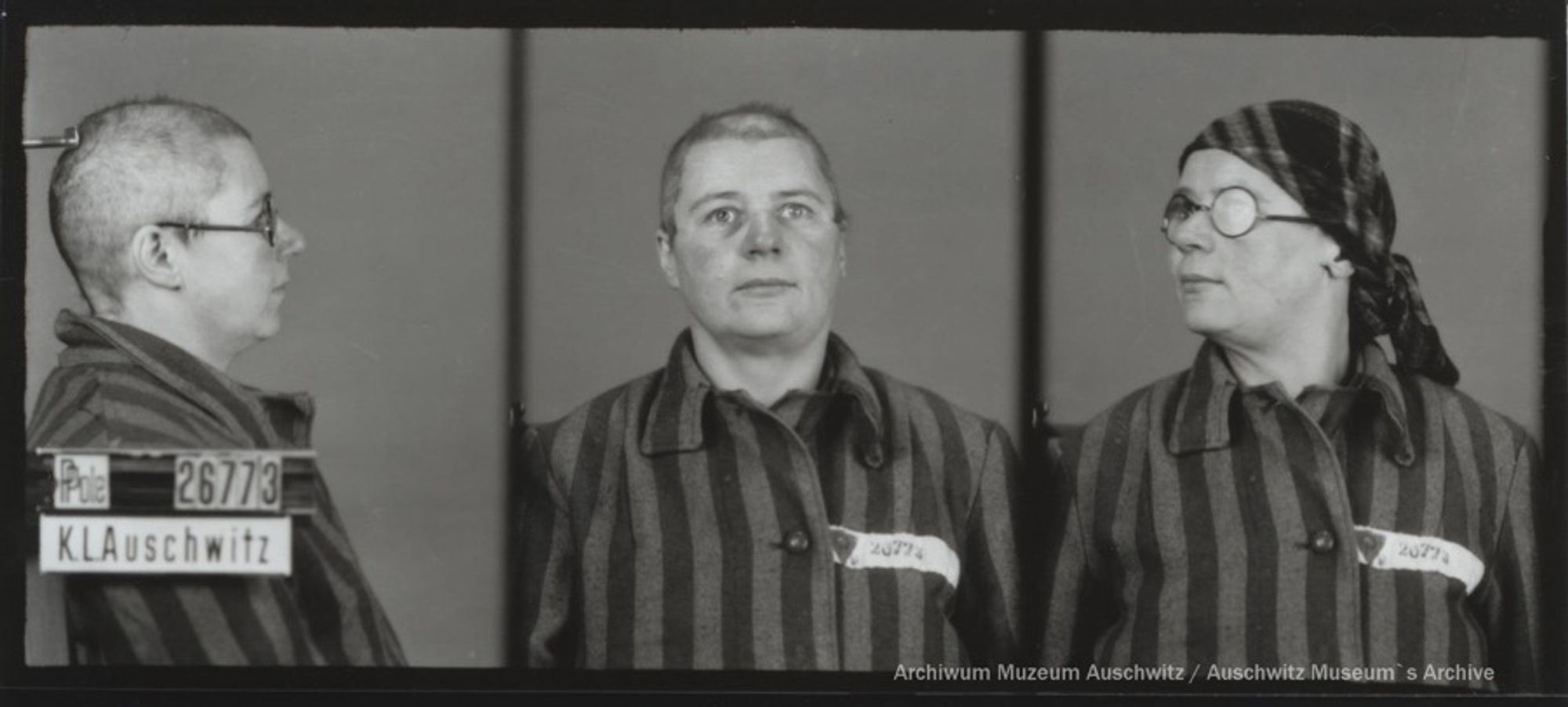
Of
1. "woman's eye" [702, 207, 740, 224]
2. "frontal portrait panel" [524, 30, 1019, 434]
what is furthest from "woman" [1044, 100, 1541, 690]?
"woman's eye" [702, 207, 740, 224]

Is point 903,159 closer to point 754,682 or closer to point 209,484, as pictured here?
point 754,682

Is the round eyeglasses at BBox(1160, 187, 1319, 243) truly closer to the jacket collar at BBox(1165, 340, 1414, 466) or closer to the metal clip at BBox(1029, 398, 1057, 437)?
the jacket collar at BBox(1165, 340, 1414, 466)

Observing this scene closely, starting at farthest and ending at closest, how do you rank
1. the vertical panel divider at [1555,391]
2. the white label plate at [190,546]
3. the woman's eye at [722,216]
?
the vertical panel divider at [1555,391], the woman's eye at [722,216], the white label plate at [190,546]

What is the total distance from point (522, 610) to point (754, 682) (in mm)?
584

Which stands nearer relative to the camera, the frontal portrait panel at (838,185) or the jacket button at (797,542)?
the jacket button at (797,542)

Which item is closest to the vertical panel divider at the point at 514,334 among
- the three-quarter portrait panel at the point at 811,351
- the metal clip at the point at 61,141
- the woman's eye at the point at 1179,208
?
the three-quarter portrait panel at the point at 811,351

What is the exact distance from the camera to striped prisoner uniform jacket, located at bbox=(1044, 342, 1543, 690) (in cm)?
539

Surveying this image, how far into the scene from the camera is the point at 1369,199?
5.54 meters

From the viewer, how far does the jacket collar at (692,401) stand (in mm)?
5418

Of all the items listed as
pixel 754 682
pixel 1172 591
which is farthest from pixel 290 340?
pixel 1172 591

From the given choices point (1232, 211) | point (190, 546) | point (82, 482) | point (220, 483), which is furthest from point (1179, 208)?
point (82, 482)

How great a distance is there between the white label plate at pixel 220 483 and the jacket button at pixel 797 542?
4.04ft

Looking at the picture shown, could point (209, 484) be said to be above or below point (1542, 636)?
above

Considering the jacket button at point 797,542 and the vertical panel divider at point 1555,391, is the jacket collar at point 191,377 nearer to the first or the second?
Answer: the jacket button at point 797,542
